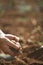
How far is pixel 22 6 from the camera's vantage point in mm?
6621

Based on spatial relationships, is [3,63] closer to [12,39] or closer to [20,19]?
[12,39]

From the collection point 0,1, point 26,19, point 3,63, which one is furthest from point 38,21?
point 3,63

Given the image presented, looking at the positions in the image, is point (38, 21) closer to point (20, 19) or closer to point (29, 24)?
point (29, 24)

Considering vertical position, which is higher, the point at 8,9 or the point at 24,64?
the point at 8,9

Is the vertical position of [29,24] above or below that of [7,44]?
above

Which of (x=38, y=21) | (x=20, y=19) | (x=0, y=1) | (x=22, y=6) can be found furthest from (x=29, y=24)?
(x=0, y=1)

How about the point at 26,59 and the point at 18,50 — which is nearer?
the point at 18,50

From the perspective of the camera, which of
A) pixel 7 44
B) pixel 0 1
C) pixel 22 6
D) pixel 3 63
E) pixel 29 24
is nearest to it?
pixel 7 44

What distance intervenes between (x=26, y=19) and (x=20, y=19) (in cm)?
11

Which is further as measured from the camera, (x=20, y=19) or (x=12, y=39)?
(x=20, y=19)

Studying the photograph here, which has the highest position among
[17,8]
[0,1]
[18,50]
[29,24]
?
[0,1]

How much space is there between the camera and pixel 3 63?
9.11ft

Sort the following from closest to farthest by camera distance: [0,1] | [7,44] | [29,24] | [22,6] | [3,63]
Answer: [7,44], [3,63], [29,24], [22,6], [0,1]

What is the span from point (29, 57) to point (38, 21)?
244 cm
